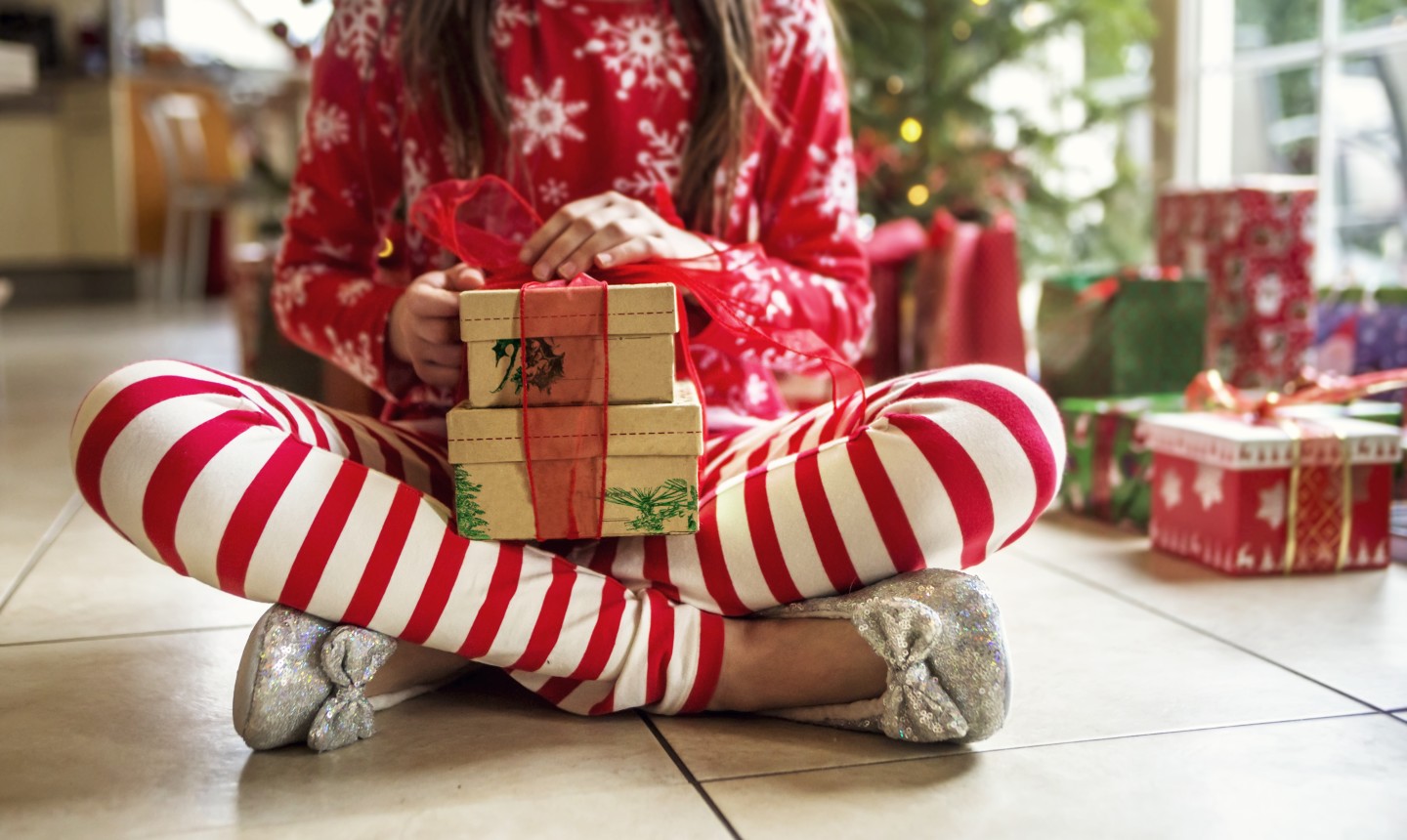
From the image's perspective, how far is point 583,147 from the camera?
0.99 meters

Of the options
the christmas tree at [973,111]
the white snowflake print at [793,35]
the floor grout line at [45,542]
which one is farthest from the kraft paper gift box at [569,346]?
the christmas tree at [973,111]

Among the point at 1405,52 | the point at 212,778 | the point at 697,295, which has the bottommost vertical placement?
the point at 212,778

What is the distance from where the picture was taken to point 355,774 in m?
0.69

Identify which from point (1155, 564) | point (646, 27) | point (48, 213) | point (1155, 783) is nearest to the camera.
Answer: point (1155, 783)

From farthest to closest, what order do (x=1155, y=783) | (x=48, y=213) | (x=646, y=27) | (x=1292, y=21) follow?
(x=48, y=213)
(x=1292, y=21)
(x=646, y=27)
(x=1155, y=783)

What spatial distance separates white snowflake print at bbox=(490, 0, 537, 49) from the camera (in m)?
0.99

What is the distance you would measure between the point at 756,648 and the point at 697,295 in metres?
0.21

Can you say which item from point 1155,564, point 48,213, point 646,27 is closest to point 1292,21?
point 1155,564

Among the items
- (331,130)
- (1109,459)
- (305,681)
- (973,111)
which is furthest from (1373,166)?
(305,681)

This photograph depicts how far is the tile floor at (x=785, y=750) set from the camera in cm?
63

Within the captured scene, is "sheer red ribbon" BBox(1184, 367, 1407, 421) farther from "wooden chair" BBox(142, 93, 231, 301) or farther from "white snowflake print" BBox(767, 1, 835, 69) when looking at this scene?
"wooden chair" BBox(142, 93, 231, 301)

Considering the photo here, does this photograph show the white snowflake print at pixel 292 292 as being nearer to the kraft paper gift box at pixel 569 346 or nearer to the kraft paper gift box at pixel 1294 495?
the kraft paper gift box at pixel 569 346

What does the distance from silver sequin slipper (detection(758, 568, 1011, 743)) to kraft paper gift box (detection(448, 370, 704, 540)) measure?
0.40ft

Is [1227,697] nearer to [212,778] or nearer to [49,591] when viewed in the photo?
[212,778]
